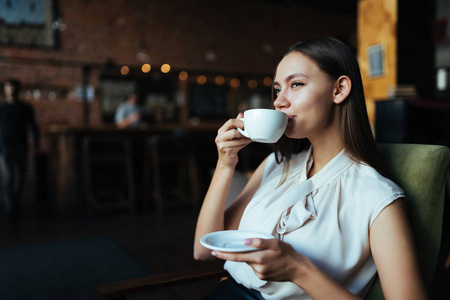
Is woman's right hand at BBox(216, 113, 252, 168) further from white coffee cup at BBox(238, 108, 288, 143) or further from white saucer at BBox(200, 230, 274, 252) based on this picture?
white saucer at BBox(200, 230, 274, 252)

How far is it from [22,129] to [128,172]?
134 cm

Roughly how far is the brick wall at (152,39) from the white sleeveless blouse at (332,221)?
635 centimetres

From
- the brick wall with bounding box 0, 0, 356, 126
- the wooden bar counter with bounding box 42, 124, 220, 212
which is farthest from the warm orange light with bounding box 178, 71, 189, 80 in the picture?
the wooden bar counter with bounding box 42, 124, 220, 212

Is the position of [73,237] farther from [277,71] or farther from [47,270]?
[277,71]

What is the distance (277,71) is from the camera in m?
1.04

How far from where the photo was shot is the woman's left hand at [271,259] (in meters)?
0.72

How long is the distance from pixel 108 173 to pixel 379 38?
378cm

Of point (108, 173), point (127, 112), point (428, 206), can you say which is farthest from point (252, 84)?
point (428, 206)

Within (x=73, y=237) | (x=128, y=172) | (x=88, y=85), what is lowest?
(x=73, y=237)

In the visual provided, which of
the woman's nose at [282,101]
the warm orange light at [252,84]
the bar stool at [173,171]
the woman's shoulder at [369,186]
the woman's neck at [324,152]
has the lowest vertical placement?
the bar stool at [173,171]

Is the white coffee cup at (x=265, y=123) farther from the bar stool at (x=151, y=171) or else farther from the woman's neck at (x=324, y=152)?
the bar stool at (x=151, y=171)

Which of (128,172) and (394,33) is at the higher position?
(394,33)

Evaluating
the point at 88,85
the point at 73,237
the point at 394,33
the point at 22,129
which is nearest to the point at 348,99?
the point at 73,237

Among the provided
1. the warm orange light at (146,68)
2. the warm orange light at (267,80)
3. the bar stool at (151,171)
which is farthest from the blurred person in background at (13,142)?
the warm orange light at (267,80)
